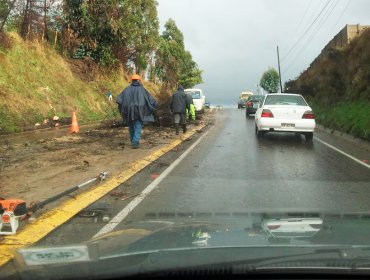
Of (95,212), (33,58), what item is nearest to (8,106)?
(33,58)

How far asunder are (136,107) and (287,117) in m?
5.45

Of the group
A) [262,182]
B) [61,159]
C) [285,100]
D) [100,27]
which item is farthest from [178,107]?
[100,27]

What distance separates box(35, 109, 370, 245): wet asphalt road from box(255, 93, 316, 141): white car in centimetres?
187

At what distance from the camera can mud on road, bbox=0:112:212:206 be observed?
8.91 meters

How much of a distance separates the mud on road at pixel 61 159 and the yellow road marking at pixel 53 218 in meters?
0.50

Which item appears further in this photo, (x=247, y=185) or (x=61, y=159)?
(x=61, y=159)

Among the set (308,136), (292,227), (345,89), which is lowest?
(308,136)

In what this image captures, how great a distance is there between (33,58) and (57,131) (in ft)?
28.9

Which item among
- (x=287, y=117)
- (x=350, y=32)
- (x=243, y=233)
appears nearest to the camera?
(x=243, y=233)

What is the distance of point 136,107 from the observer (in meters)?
14.2

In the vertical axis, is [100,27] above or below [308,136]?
above

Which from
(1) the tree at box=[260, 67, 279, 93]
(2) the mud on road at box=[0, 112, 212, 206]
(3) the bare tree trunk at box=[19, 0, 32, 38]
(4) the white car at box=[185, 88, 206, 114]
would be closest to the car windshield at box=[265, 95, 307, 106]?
(2) the mud on road at box=[0, 112, 212, 206]

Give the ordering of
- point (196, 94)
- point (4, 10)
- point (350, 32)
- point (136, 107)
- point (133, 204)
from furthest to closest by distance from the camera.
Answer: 1. point (350, 32)
2. point (196, 94)
3. point (4, 10)
4. point (136, 107)
5. point (133, 204)

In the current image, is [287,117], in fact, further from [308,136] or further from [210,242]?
[210,242]
